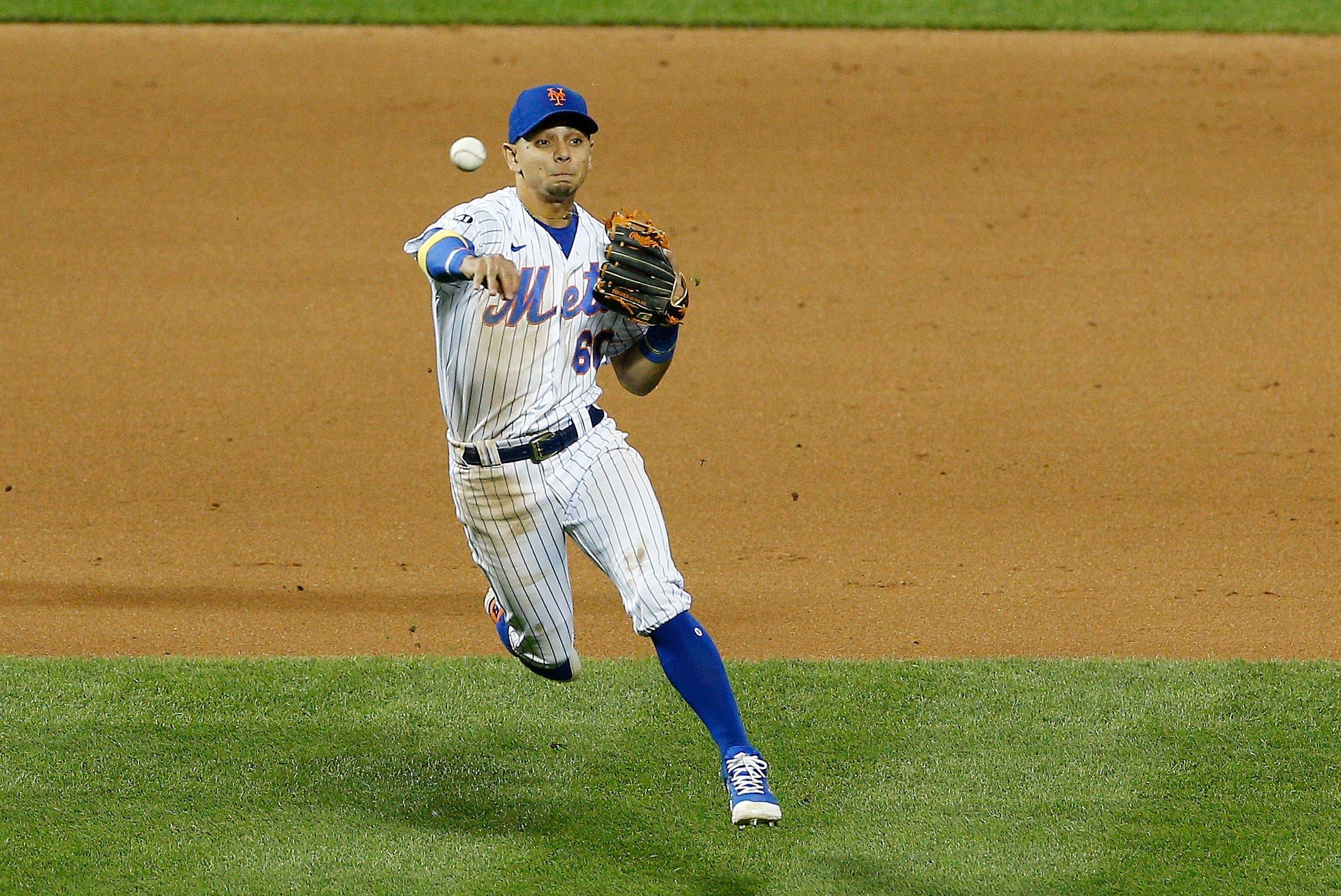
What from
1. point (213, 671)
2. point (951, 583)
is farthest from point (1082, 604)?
point (213, 671)

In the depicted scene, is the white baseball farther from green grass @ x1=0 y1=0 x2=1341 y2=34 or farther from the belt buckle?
green grass @ x1=0 y1=0 x2=1341 y2=34

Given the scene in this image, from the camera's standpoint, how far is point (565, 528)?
4.53 meters

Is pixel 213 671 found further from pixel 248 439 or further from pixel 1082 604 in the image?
pixel 1082 604

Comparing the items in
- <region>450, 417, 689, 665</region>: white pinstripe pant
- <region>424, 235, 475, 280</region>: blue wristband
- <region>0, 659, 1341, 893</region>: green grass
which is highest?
<region>424, 235, 475, 280</region>: blue wristband

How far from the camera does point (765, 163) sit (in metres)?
11.4

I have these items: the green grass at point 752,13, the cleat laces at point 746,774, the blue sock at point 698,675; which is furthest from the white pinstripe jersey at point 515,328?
the green grass at point 752,13

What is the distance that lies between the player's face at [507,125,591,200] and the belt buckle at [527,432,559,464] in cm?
65

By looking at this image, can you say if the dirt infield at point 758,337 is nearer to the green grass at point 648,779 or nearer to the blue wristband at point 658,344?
the green grass at point 648,779

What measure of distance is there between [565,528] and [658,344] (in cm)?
59

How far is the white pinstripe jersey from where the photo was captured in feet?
14.5

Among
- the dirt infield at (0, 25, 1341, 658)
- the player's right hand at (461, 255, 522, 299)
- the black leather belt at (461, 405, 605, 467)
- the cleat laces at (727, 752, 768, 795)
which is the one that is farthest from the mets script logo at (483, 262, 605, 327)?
the dirt infield at (0, 25, 1341, 658)

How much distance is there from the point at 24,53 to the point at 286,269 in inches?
155

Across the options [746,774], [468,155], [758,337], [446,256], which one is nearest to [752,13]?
[758,337]

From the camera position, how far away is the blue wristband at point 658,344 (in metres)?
4.62
